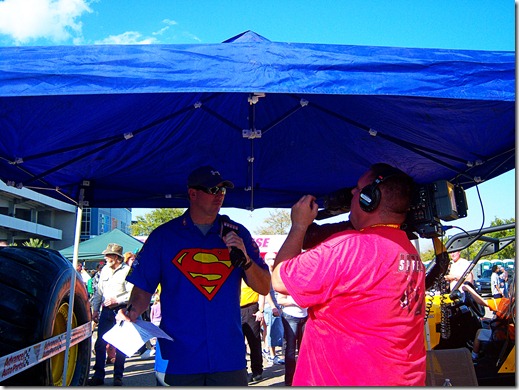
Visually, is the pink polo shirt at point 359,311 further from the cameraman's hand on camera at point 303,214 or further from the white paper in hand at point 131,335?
the white paper in hand at point 131,335

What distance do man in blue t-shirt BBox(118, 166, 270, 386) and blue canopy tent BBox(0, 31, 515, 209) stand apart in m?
0.76

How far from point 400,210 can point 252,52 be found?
975mm

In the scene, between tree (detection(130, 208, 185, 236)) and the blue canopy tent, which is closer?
the blue canopy tent

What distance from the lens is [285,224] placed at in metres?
39.6

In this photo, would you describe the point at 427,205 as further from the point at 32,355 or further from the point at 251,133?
the point at 32,355

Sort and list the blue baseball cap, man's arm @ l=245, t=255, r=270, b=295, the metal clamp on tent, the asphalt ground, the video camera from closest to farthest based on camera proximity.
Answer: the video camera
man's arm @ l=245, t=255, r=270, b=295
the blue baseball cap
the metal clamp on tent
the asphalt ground

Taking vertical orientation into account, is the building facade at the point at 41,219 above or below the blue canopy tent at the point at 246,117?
above

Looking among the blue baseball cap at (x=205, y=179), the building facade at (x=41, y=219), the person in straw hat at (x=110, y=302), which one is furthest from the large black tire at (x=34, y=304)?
the building facade at (x=41, y=219)

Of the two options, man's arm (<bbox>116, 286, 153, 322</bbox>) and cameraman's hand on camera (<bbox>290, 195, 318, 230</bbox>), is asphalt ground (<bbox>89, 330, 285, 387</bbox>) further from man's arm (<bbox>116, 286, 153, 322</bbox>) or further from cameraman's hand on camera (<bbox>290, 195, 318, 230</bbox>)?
cameraman's hand on camera (<bbox>290, 195, 318, 230</bbox>)

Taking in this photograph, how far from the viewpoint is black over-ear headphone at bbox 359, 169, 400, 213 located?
2062 mm

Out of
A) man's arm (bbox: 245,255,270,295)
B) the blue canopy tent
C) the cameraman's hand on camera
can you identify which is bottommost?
man's arm (bbox: 245,255,270,295)

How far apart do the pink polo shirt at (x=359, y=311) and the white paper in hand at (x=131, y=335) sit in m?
0.92

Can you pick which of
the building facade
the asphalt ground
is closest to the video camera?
the asphalt ground

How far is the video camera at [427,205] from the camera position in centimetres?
247
